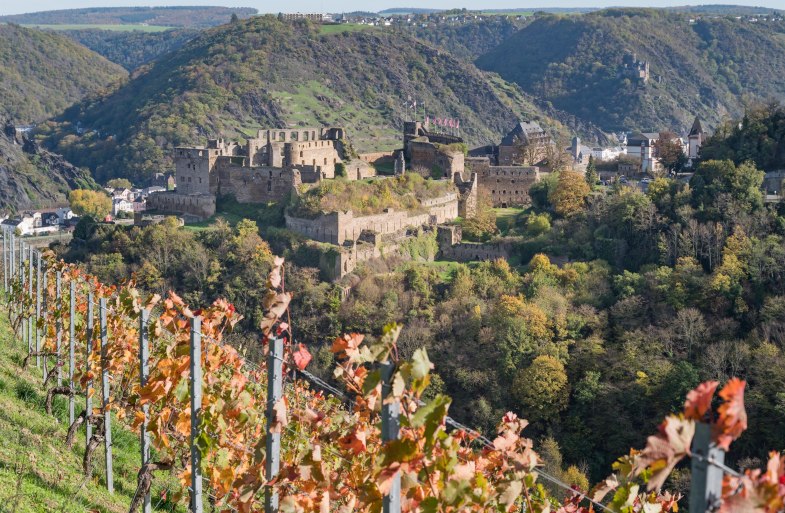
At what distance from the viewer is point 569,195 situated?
45844 millimetres

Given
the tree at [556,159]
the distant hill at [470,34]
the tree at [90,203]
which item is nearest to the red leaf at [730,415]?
the tree at [556,159]

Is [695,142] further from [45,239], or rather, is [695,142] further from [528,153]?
[45,239]

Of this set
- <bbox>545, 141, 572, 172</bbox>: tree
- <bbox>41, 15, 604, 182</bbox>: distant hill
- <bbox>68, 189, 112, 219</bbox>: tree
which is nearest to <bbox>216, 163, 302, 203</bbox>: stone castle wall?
<bbox>545, 141, 572, 172</bbox>: tree

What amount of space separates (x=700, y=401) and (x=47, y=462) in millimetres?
8699

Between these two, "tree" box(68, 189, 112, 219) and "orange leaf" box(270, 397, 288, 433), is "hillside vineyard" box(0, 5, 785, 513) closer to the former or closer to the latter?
"orange leaf" box(270, 397, 288, 433)

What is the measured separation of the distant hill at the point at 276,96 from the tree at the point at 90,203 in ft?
38.8

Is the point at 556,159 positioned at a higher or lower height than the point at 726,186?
lower

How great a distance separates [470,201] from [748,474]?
145 ft

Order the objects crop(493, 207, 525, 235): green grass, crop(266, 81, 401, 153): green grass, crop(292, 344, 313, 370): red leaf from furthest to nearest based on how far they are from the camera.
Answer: crop(266, 81, 401, 153): green grass → crop(493, 207, 525, 235): green grass → crop(292, 344, 313, 370): red leaf

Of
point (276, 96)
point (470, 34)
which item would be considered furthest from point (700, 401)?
point (470, 34)

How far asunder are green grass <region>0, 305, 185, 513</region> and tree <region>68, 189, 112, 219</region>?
58.0 meters

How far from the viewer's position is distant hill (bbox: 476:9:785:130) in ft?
414

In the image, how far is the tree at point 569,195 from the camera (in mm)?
45562

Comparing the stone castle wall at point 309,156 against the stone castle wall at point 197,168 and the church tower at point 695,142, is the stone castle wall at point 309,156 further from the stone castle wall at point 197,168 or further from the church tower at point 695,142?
the church tower at point 695,142
